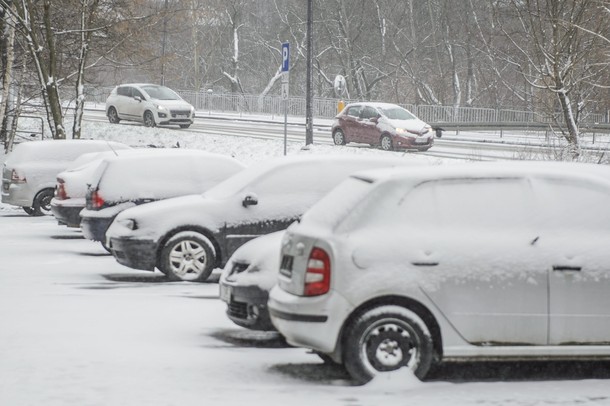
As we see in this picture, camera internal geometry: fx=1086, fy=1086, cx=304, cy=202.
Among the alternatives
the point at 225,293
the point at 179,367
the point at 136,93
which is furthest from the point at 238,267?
the point at 136,93

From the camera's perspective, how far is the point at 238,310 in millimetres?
8656

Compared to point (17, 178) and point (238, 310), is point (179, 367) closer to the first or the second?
point (238, 310)

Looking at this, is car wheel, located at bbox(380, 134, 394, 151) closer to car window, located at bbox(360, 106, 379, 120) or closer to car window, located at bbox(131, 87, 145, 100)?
car window, located at bbox(360, 106, 379, 120)

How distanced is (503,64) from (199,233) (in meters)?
53.1

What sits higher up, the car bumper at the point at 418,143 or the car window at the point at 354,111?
the car window at the point at 354,111

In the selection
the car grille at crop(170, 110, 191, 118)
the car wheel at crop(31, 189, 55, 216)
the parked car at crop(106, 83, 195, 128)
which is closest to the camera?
the car wheel at crop(31, 189, 55, 216)

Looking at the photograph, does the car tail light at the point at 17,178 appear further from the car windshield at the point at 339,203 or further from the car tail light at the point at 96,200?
the car windshield at the point at 339,203

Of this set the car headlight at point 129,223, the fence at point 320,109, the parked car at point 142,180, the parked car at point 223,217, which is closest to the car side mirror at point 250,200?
the parked car at point 223,217

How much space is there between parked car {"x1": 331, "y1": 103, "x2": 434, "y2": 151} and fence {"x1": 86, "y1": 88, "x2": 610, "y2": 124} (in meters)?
10.2

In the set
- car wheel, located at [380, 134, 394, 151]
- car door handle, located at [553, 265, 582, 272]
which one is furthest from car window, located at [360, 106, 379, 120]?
car door handle, located at [553, 265, 582, 272]

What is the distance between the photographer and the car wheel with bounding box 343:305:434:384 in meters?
7.11

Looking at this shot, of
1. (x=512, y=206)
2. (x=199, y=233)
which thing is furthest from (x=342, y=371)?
(x=199, y=233)

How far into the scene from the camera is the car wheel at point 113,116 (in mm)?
42969

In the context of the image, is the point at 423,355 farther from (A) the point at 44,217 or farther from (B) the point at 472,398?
(A) the point at 44,217
